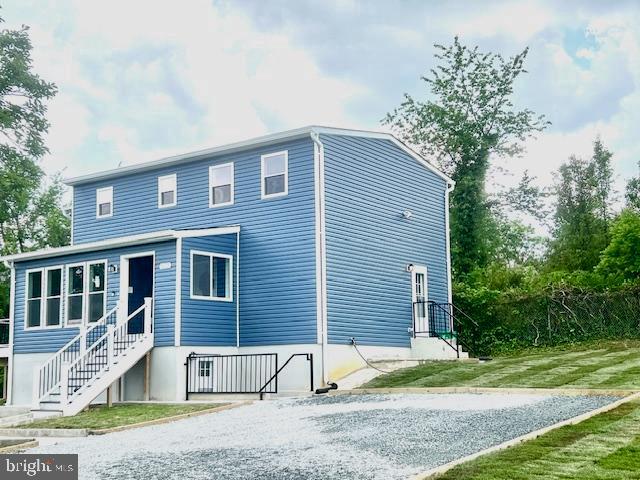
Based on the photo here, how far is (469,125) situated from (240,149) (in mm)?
14206

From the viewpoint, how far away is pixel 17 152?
3306cm

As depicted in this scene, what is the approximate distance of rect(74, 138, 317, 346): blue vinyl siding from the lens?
19672 mm

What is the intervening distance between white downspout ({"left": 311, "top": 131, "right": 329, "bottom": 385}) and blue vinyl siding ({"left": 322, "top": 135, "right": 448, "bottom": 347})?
212mm

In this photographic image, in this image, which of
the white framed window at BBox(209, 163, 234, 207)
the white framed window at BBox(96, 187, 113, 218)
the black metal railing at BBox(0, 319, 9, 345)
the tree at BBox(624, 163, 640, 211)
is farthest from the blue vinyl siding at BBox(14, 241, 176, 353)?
the tree at BBox(624, 163, 640, 211)

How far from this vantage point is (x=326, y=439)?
10.9 m

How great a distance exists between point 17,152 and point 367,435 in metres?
26.0

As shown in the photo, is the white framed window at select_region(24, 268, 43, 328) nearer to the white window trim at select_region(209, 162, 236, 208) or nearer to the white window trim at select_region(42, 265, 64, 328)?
the white window trim at select_region(42, 265, 64, 328)

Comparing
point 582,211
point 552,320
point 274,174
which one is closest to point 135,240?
point 274,174

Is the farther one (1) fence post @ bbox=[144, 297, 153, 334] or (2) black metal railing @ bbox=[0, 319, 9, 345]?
(2) black metal railing @ bbox=[0, 319, 9, 345]

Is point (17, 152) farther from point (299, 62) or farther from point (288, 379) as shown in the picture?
point (288, 379)

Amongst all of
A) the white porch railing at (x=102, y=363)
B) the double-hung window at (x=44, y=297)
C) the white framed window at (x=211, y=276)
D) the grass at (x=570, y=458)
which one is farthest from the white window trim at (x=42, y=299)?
the grass at (x=570, y=458)

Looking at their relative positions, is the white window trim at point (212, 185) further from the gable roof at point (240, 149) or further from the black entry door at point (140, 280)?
the black entry door at point (140, 280)

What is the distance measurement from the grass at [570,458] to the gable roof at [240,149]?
37.3 ft

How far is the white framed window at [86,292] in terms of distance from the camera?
20703 mm
